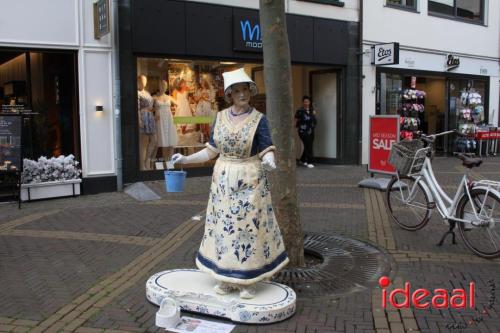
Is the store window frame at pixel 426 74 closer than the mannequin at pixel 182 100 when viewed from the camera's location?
No

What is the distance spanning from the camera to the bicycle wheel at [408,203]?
6559 mm

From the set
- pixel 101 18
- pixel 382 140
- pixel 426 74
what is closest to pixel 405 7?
pixel 426 74

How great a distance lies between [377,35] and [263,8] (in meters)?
9.73

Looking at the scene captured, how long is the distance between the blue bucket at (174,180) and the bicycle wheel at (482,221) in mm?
4986

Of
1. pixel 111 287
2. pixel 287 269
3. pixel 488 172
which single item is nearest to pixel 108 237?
pixel 111 287

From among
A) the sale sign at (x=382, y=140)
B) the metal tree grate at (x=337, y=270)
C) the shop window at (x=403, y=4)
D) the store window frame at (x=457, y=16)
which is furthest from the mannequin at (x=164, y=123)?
the store window frame at (x=457, y=16)

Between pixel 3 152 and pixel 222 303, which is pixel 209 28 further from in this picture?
pixel 222 303

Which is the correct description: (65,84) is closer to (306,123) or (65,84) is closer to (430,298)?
(306,123)

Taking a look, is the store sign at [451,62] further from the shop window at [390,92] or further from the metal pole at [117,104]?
the metal pole at [117,104]

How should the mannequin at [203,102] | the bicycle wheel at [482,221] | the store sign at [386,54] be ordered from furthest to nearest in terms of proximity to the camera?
the store sign at [386,54], the mannequin at [203,102], the bicycle wheel at [482,221]

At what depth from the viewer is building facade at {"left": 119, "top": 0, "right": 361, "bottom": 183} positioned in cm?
1035

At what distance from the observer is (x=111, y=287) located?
16.2ft

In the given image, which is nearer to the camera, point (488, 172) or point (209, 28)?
point (209, 28)

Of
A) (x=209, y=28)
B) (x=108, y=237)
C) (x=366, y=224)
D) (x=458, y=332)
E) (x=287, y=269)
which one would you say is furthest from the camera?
(x=209, y=28)
